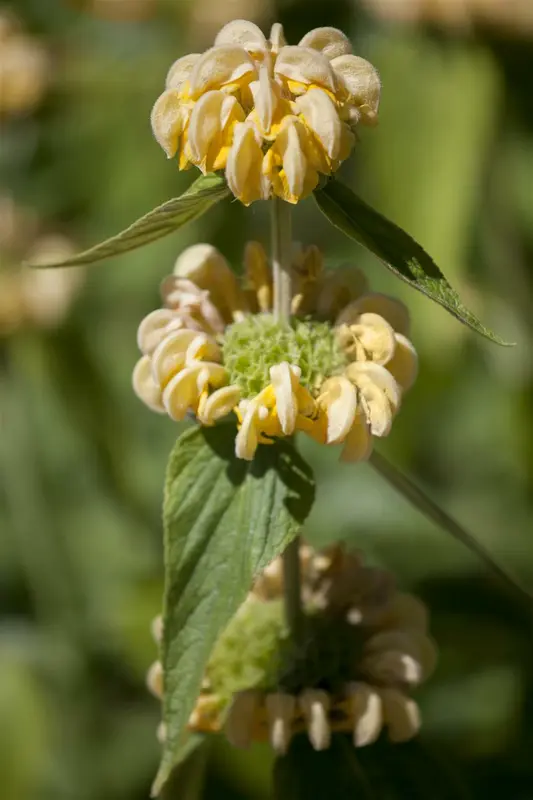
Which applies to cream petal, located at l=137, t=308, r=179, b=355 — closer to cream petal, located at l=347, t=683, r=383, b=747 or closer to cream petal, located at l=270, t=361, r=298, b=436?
cream petal, located at l=270, t=361, r=298, b=436

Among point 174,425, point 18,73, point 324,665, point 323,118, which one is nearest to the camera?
point 323,118

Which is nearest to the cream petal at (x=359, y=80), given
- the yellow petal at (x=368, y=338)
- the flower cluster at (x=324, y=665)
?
the yellow petal at (x=368, y=338)

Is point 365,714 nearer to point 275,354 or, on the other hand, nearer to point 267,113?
point 275,354

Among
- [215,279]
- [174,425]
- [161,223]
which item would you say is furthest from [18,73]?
[161,223]

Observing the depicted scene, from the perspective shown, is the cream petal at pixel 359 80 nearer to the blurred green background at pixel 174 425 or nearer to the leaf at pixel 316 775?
the leaf at pixel 316 775

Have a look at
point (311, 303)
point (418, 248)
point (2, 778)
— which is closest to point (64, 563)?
point (2, 778)

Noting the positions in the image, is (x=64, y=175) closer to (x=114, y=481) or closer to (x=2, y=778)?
(x=114, y=481)

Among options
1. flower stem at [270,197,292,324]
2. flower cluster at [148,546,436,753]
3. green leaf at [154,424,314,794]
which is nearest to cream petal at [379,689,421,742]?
flower cluster at [148,546,436,753]
